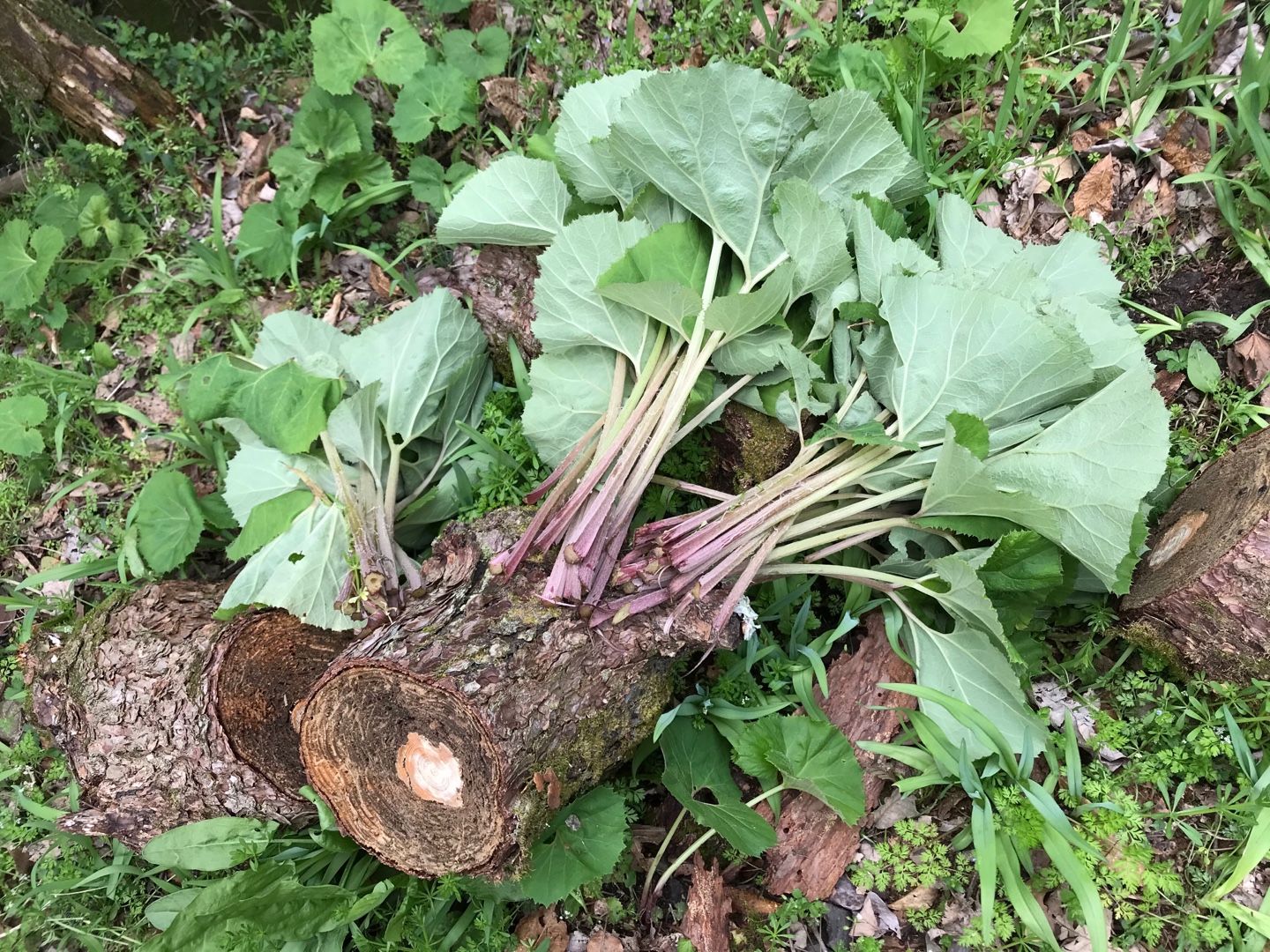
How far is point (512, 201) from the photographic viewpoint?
2.29 meters

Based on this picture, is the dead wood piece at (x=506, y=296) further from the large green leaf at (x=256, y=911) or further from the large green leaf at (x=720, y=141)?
the large green leaf at (x=256, y=911)

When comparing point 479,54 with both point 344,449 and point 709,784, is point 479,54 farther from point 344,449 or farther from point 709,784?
point 709,784

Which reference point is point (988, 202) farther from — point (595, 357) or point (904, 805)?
point (904, 805)

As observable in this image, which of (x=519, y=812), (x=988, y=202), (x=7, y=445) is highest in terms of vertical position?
(x=988, y=202)

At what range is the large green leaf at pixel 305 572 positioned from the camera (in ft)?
7.49

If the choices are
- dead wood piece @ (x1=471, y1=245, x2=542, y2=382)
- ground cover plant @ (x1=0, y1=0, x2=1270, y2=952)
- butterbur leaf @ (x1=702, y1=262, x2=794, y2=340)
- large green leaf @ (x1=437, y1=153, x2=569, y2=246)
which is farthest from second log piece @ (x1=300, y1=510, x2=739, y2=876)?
large green leaf @ (x1=437, y1=153, x2=569, y2=246)

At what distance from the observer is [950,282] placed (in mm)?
1939

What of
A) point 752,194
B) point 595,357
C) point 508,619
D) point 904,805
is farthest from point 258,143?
point 904,805

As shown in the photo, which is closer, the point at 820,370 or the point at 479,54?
the point at 820,370

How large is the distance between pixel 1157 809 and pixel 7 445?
4.57m

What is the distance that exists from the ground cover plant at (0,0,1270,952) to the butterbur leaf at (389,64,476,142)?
57 mm

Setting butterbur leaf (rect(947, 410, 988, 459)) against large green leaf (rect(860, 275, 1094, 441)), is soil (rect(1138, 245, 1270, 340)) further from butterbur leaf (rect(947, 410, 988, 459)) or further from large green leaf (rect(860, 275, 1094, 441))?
butterbur leaf (rect(947, 410, 988, 459))

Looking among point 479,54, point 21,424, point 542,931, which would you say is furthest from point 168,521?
point 479,54

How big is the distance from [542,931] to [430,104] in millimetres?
3274
